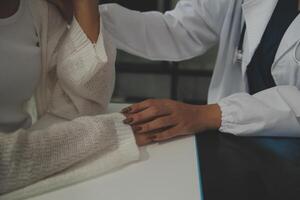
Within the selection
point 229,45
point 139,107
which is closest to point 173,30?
point 229,45

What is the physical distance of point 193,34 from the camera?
1.01 meters

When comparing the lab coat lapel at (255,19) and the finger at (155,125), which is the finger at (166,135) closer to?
the finger at (155,125)

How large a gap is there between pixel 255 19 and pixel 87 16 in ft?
1.45

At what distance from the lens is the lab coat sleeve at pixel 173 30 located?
91 cm

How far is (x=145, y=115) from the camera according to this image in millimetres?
646

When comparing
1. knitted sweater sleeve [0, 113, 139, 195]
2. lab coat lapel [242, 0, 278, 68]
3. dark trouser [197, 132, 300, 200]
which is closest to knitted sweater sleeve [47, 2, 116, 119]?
knitted sweater sleeve [0, 113, 139, 195]

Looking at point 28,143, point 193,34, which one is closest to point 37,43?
point 28,143

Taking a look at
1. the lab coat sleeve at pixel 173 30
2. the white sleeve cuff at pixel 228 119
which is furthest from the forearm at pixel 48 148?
the lab coat sleeve at pixel 173 30

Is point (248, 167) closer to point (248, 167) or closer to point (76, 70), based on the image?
point (248, 167)

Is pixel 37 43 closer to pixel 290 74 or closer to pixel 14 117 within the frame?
pixel 14 117

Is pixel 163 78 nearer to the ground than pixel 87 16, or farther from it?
nearer to the ground

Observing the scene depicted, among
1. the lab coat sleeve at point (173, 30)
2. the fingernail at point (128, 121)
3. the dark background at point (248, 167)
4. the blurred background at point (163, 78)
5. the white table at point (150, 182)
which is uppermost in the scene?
the lab coat sleeve at point (173, 30)

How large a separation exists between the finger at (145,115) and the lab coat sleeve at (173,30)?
0.97 feet

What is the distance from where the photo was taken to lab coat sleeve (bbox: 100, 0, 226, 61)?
35.6 inches
